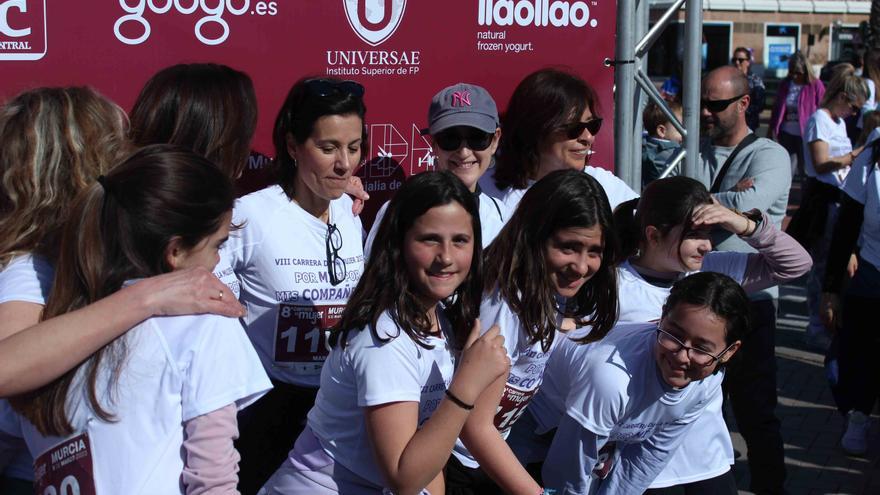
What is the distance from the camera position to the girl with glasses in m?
3.22

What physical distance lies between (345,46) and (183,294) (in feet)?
7.58

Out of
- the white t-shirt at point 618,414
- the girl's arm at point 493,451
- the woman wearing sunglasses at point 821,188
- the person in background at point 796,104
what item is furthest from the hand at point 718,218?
the person in background at point 796,104

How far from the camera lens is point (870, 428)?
5820mm

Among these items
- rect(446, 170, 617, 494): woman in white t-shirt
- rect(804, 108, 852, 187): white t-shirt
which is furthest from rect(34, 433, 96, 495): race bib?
rect(804, 108, 852, 187): white t-shirt

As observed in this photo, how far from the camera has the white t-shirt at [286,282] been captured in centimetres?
319

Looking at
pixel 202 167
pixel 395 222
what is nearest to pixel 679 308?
pixel 395 222

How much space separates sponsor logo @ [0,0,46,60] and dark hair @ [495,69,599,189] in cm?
176

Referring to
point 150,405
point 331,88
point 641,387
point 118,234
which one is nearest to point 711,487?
point 641,387

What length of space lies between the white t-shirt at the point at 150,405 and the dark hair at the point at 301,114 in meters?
1.41

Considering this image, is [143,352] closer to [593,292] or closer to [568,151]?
[593,292]

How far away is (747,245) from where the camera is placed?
179 inches

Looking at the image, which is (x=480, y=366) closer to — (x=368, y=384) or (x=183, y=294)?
(x=368, y=384)

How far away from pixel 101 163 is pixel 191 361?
0.67 meters

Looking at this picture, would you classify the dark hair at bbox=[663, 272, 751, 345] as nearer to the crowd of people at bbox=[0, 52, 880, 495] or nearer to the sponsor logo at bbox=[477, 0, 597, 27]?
the crowd of people at bbox=[0, 52, 880, 495]
